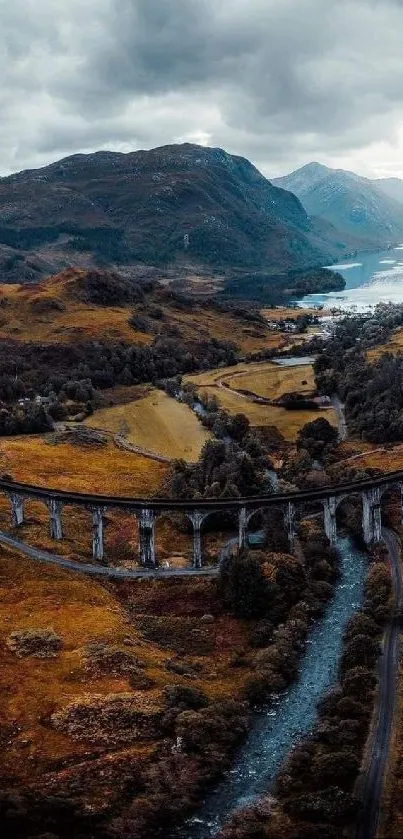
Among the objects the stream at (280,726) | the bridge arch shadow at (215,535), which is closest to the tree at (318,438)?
the bridge arch shadow at (215,535)

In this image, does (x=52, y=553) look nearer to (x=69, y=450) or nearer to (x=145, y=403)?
(x=69, y=450)

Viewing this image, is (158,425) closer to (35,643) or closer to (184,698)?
(35,643)

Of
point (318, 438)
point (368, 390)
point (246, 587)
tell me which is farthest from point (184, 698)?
point (368, 390)

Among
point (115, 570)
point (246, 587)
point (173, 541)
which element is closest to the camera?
point (246, 587)

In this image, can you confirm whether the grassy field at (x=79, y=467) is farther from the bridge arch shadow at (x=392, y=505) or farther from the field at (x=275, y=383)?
the field at (x=275, y=383)

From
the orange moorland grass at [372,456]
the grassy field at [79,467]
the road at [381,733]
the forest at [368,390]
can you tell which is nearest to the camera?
the road at [381,733]

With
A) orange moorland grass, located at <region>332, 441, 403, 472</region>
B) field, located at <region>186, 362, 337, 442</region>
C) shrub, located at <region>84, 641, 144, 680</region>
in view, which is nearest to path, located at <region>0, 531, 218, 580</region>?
shrub, located at <region>84, 641, 144, 680</region>
